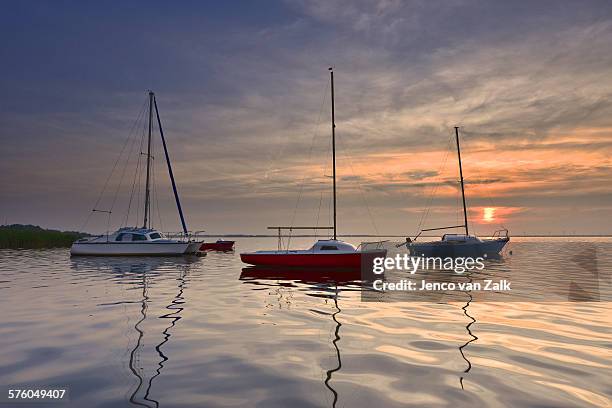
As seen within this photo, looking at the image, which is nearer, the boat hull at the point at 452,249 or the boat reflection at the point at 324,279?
the boat reflection at the point at 324,279

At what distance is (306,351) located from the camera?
9820 mm

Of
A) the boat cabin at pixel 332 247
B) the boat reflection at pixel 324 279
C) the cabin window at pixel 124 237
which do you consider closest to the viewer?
the boat reflection at pixel 324 279

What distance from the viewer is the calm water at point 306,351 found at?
7.07 metres

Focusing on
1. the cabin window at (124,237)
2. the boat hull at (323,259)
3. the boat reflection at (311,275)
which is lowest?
the boat reflection at (311,275)

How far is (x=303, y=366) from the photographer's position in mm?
8656

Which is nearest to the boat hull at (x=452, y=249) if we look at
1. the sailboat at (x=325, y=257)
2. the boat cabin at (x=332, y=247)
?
the sailboat at (x=325, y=257)

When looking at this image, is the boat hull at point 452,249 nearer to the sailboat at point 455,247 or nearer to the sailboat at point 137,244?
the sailboat at point 455,247

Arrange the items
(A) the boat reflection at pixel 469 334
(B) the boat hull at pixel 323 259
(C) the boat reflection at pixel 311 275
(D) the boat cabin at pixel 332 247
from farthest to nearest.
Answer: (D) the boat cabin at pixel 332 247, (B) the boat hull at pixel 323 259, (C) the boat reflection at pixel 311 275, (A) the boat reflection at pixel 469 334

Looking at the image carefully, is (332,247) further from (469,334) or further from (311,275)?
(469,334)

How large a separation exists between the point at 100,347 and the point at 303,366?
5.21 m

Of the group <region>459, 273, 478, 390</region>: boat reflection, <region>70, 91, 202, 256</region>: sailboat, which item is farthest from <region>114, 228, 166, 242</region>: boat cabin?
<region>459, 273, 478, 390</region>: boat reflection

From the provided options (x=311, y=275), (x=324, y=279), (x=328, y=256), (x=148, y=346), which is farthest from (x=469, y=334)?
(x=328, y=256)

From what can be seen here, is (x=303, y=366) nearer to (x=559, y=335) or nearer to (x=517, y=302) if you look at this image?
(x=559, y=335)

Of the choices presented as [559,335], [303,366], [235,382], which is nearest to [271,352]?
[303,366]
